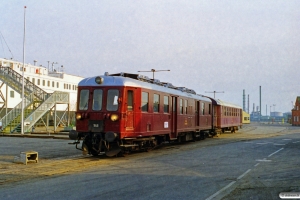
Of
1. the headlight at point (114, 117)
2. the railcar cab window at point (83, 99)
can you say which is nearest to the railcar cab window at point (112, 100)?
the headlight at point (114, 117)

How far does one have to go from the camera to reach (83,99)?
15469 mm

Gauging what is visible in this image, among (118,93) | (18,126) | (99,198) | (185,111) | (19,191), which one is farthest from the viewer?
(18,126)

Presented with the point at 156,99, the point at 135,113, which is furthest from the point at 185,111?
the point at 135,113

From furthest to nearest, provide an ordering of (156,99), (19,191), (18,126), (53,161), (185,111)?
(18,126), (185,111), (156,99), (53,161), (19,191)

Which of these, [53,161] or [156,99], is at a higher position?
[156,99]

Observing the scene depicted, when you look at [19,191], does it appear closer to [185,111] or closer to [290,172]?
[290,172]

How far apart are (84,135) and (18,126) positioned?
19.5m

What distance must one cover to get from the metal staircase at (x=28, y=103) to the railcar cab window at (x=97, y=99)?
61.7 ft

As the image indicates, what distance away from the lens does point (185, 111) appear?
852 inches

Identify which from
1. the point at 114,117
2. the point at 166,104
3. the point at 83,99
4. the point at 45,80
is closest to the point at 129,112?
the point at 114,117

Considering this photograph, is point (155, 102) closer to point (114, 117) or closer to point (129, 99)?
point (129, 99)

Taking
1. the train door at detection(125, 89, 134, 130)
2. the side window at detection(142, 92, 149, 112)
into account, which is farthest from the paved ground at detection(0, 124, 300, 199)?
the side window at detection(142, 92, 149, 112)

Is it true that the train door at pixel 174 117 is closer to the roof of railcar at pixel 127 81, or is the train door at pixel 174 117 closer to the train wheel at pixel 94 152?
the roof of railcar at pixel 127 81

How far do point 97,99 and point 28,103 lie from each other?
2061cm
